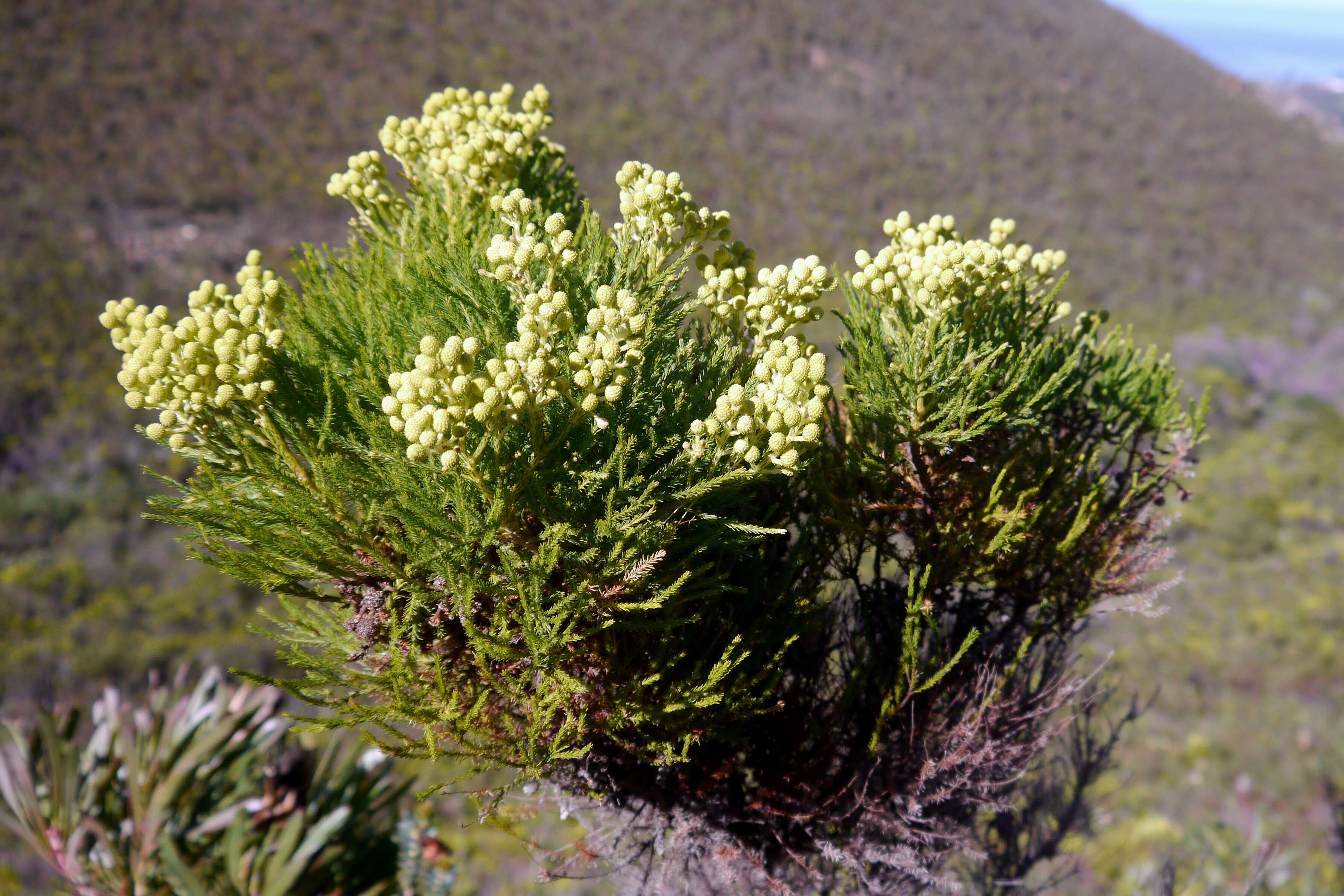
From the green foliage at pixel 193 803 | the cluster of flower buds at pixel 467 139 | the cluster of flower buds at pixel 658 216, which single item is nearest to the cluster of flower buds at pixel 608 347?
the cluster of flower buds at pixel 658 216

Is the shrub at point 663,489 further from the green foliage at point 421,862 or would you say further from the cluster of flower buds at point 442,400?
the green foliage at point 421,862

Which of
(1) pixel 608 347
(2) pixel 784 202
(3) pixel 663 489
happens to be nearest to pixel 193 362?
(1) pixel 608 347

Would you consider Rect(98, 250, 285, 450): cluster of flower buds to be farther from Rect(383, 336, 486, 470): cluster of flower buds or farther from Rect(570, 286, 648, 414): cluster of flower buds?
Rect(570, 286, 648, 414): cluster of flower buds

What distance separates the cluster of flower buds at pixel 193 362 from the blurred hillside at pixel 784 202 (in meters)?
2.06

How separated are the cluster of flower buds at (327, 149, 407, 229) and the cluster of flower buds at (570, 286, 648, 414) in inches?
28.7

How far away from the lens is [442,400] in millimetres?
885

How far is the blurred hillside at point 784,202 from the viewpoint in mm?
7215

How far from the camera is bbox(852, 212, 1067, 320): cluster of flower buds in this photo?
122 cm

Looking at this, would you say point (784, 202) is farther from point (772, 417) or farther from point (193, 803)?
point (772, 417)

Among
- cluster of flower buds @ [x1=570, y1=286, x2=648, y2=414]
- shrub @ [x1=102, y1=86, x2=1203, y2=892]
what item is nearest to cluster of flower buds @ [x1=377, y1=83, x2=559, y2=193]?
shrub @ [x1=102, y1=86, x2=1203, y2=892]

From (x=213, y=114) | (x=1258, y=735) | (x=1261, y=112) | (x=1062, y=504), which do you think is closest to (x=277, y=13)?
(x=213, y=114)

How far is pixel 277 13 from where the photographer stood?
15.8m

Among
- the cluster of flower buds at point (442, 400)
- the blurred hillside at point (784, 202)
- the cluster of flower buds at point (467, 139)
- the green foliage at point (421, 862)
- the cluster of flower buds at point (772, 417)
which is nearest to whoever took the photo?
the cluster of flower buds at point (442, 400)

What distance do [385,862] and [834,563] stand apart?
169cm
